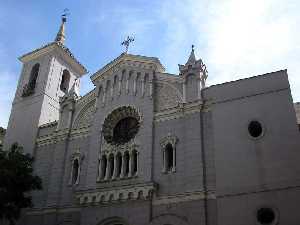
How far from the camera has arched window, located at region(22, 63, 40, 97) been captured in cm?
3111

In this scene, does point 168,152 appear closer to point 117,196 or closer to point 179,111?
point 179,111

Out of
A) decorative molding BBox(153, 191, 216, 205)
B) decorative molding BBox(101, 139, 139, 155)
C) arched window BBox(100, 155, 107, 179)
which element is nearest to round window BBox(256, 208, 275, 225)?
decorative molding BBox(153, 191, 216, 205)

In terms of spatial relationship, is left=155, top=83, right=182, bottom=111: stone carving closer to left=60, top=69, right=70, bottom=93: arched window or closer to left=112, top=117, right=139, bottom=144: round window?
left=112, top=117, right=139, bottom=144: round window

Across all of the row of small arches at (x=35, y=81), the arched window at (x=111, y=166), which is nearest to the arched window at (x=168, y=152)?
the arched window at (x=111, y=166)

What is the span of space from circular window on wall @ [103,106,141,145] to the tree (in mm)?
5220

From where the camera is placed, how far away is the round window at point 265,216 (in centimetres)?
1748

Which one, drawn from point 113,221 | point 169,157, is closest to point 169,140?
point 169,157

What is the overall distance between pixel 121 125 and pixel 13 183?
7416 mm

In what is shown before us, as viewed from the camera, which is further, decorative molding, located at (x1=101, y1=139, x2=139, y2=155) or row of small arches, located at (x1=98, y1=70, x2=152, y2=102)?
row of small arches, located at (x1=98, y1=70, x2=152, y2=102)

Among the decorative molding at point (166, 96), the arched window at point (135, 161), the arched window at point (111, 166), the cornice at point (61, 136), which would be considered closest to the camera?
the arched window at point (135, 161)

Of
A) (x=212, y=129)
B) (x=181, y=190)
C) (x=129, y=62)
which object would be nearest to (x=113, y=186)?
(x=181, y=190)

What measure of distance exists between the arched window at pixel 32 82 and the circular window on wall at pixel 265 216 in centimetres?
2027

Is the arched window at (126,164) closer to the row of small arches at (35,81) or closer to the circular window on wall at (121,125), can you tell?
the circular window on wall at (121,125)

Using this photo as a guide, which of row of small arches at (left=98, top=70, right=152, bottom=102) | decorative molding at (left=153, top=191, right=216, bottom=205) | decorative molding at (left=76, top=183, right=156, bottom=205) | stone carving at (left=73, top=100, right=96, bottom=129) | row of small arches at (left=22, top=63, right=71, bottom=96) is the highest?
row of small arches at (left=22, top=63, right=71, bottom=96)
